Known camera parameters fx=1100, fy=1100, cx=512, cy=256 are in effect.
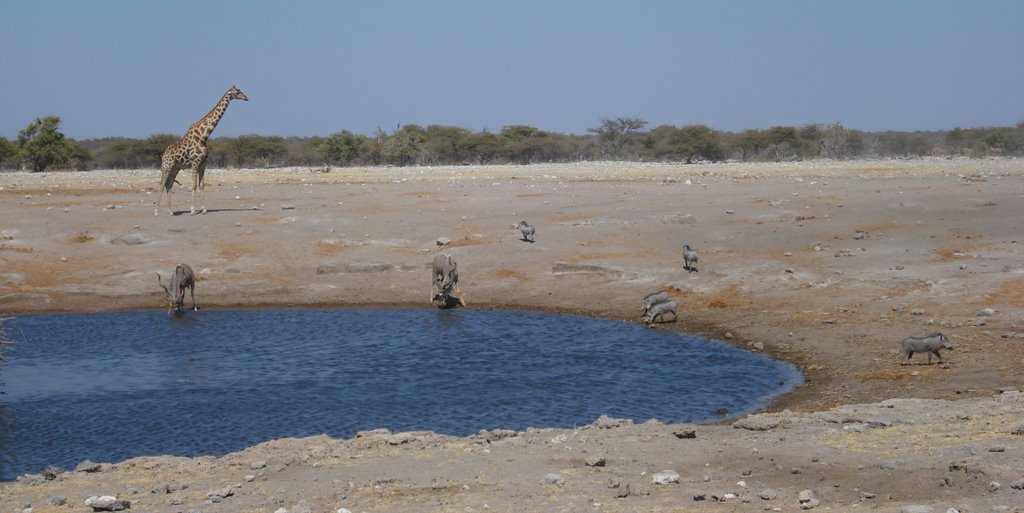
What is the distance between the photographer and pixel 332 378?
17906mm

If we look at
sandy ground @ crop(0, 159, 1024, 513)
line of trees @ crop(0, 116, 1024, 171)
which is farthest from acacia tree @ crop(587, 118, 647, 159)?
sandy ground @ crop(0, 159, 1024, 513)

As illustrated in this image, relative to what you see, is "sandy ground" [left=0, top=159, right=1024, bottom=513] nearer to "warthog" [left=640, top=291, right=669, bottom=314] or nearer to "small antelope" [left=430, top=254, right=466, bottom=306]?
"warthog" [left=640, top=291, right=669, bottom=314]

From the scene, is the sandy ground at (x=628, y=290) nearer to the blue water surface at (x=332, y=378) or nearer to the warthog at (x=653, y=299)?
the warthog at (x=653, y=299)

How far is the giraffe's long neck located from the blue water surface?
12632mm

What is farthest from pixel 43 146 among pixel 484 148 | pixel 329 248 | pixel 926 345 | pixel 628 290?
pixel 926 345

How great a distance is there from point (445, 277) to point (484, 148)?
167 ft

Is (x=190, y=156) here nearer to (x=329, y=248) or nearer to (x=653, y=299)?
(x=329, y=248)

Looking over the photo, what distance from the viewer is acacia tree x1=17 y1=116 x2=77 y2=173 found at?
6066 centimetres

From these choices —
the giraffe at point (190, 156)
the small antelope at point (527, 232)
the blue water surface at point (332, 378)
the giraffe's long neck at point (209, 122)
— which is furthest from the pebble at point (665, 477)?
the giraffe's long neck at point (209, 122)

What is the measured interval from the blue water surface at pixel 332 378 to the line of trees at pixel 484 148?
44.5 m

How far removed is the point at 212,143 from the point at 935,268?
57.4 meters

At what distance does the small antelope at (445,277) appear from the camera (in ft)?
78.8

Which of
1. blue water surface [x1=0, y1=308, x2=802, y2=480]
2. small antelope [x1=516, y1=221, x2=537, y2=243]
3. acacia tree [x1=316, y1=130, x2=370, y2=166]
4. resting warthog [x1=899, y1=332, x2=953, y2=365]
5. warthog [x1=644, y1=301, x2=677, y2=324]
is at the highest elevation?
acacia tree [x1=316, y1=130, x2=370, y2=166]

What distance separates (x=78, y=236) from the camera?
99.8 feet
